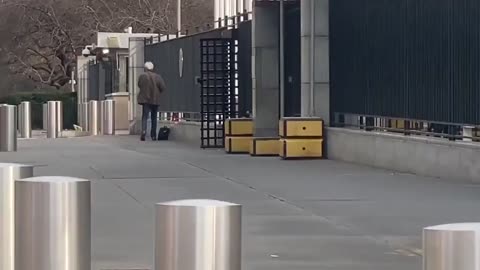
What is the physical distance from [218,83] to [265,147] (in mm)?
4708

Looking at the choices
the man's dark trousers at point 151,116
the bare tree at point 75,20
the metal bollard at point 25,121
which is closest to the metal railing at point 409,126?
the man's dark trousers at point 151,116

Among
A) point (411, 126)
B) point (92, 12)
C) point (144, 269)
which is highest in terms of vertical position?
point (92, 12)

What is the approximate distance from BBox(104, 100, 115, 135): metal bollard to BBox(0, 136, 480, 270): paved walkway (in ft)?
48.1

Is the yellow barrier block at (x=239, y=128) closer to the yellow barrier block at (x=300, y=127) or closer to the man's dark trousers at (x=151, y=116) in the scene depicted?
the yellow barrier block at (x=300, y=127)

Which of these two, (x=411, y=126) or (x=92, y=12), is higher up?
(x=92, y=12)

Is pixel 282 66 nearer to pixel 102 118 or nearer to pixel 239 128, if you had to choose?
pixel 239 128

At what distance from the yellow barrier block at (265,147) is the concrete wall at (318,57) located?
822 mm

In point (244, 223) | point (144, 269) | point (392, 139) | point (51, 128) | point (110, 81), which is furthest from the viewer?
point (110, 81)

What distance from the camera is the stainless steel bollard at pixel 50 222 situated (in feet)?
18.4

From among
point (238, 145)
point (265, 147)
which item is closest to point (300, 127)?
point (265, 147)

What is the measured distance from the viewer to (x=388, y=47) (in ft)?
57.0

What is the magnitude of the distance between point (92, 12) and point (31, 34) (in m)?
3.98

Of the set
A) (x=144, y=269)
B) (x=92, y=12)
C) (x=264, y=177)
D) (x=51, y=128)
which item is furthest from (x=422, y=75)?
(x=92, y=12)

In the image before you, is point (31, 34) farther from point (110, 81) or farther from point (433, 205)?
point (433, 205)
